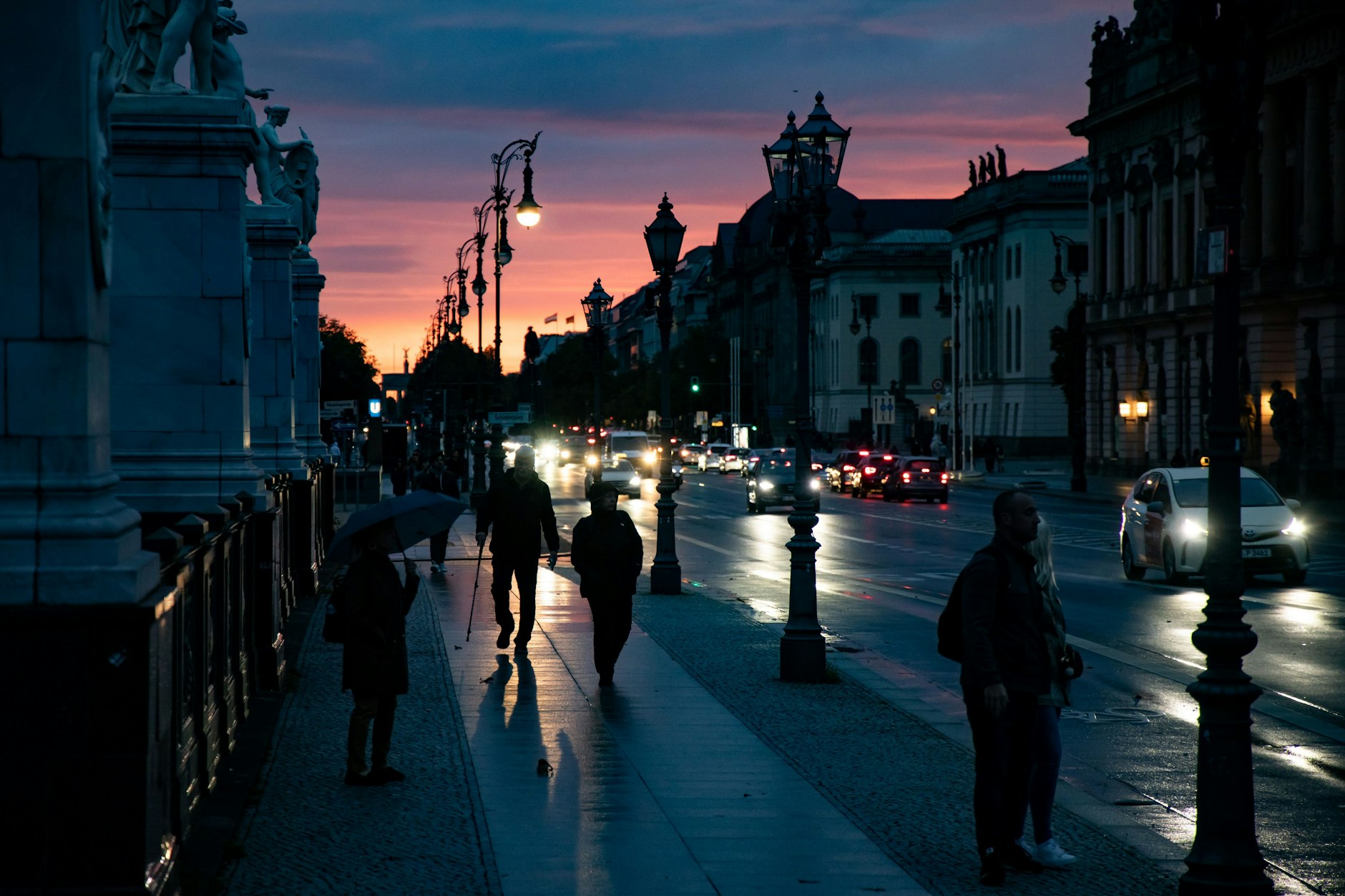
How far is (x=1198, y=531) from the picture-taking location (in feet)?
85.3

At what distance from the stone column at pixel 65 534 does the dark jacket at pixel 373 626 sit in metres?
3.28

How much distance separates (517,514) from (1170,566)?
12.5 meters

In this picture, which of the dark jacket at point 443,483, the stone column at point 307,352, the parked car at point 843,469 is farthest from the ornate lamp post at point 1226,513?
the parked car at point 843,469

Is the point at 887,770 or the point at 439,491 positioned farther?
the point at 439,491

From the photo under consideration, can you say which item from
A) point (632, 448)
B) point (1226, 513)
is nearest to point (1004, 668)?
point (1226, 513)

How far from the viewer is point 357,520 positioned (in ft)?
36.0

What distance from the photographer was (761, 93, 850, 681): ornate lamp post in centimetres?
1551

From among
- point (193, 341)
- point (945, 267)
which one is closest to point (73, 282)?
point (193, 341)

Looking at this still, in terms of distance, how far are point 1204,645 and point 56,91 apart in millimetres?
5123

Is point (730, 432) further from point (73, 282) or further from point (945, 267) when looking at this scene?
point (73, 282)

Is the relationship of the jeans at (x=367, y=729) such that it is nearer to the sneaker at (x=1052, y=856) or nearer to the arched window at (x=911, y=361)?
the sneaker at (x=1052, y=856)

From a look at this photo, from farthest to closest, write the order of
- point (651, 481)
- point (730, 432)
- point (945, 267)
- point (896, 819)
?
point (730, 432), point (945, 267), point (651, 481), point (896, 819)

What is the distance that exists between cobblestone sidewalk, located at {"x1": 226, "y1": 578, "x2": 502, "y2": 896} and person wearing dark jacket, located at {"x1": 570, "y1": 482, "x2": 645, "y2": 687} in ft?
4.53

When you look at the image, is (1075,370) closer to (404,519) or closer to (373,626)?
(404,519)
